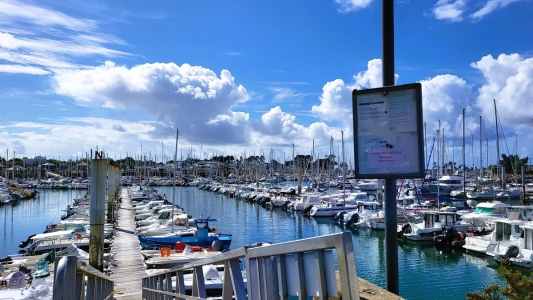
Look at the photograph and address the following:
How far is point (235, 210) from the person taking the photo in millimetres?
63750

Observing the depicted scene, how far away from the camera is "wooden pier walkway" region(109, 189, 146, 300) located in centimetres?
1886

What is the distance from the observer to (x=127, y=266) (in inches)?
944

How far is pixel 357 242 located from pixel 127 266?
20722 mm

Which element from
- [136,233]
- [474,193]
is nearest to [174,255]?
[136,233]

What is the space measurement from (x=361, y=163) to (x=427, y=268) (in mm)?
26259

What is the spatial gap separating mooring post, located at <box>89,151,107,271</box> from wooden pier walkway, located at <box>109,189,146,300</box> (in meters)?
1.06

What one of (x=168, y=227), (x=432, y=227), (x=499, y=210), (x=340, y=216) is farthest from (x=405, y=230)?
(x=168, y=227)

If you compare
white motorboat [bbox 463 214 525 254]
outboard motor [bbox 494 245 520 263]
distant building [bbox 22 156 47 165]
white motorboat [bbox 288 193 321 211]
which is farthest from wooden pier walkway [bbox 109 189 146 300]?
distant building [bbox 22 156 47 165]

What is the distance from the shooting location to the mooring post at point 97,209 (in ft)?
74.7

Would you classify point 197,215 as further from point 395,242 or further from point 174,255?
point 395,242

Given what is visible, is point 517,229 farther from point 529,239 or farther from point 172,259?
point 172,259

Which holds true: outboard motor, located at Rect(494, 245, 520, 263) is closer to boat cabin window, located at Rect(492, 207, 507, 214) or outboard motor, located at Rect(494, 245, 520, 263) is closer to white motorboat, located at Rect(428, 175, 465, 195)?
boat cabin window, located at Rect(492, 207, 507, 214)

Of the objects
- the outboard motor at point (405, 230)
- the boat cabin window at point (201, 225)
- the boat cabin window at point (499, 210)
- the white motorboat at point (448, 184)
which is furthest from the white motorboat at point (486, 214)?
the white motorboat at point (448, 184)

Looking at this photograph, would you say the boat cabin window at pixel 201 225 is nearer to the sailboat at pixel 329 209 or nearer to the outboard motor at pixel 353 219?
the outboard motor at pixel 353 219
